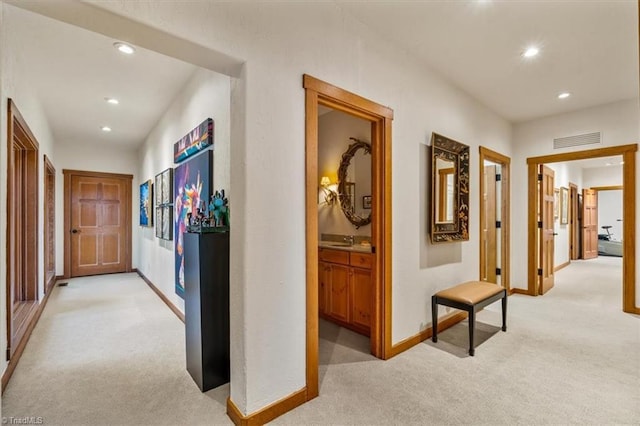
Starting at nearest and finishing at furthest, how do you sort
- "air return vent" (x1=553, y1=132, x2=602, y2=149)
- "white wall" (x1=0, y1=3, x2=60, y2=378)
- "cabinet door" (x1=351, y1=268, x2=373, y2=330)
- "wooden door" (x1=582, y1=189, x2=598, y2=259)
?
"white wall" (x1=0, y1=3, x2=60, y2=378), "cabinet door" (x1=351, y1=268, x2=373, y2=330), "air return vent" (x1=553, y1=132, x2=602, y2=149), "wooden door" (x1=582, y1=189, x2=598, y2=259)

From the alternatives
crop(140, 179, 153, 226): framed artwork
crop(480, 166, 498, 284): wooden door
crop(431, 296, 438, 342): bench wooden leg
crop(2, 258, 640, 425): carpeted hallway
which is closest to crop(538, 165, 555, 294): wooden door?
crop(480, 166, 498, 284): wooden door

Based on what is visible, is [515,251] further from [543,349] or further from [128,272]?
[128,272]

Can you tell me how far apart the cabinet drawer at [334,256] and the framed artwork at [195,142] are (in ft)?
5.56

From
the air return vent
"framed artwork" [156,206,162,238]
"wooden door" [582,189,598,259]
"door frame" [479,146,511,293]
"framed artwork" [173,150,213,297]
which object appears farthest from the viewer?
"wooden door" [582,189,598,259]

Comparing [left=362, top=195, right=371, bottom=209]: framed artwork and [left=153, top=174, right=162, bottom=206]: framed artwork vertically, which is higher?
[left=153, top=174, right=162, bottom=206]: framed artwork

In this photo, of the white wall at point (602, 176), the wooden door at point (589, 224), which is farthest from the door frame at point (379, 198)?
the white wall at point (602, 176)

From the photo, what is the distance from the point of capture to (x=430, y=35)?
263cm

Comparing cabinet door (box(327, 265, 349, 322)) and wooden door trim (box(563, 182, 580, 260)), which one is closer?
cabinet door (box(327, 265, 349, 322))

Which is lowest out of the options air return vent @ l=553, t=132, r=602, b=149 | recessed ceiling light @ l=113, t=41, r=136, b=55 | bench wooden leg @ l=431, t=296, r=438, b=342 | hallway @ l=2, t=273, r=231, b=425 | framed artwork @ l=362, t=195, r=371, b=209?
hallway @ l=2, t=273, r=231, b=425

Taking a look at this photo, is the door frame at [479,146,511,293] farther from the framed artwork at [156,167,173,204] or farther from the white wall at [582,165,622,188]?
the white wall at [582,165,622,188]

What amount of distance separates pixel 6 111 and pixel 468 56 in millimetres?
3977

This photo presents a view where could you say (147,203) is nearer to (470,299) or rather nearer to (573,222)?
(470,299)

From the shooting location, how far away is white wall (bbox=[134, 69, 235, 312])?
2.73 meters

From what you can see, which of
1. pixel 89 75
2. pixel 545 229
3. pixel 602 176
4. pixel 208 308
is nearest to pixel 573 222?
pixel 602 176
